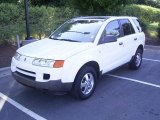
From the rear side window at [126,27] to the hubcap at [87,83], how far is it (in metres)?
1.95

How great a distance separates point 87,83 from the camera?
5.51 metres

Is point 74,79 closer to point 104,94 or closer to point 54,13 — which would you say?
point 104,94

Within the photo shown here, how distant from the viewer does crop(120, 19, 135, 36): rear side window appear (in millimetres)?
6907

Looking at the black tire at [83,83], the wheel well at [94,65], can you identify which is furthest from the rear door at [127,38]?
the black tire at [83,83]

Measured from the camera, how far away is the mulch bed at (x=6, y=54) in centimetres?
835

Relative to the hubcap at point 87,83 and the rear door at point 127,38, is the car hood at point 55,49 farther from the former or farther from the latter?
the rear door at point 127,38

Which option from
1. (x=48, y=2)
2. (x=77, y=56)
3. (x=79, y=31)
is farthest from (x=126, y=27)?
(x=48, y=2)

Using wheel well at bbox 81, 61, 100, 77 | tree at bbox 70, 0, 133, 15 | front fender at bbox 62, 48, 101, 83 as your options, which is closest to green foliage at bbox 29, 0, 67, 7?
tree at bbox 70, 0, 133, 15

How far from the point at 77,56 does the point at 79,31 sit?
1177 mm

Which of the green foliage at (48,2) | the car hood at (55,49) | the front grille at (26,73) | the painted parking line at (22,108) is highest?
the green foliage at (48,2)

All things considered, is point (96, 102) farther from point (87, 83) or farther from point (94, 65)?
point (94, 65)

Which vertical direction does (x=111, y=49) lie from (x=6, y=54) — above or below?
above

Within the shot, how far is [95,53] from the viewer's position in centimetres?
558

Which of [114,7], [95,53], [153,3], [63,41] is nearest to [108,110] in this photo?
[95,53]
